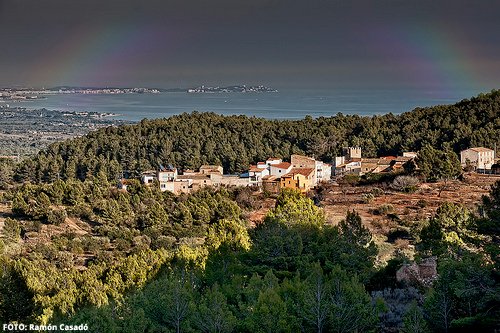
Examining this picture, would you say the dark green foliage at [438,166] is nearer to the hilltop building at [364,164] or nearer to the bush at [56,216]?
the hilltop building at [364,164]

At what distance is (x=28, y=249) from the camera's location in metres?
16.3

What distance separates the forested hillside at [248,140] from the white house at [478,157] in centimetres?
229

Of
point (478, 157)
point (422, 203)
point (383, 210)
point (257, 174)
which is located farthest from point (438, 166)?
point (257, 174)

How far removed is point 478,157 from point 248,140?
16.2 m

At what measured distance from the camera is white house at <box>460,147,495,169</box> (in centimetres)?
2854

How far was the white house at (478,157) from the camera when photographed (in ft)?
93.6

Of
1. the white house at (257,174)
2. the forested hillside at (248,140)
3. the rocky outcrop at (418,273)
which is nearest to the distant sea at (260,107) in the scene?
the forested hillside at (248,140)

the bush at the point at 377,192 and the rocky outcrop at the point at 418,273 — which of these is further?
the bush at the point at 377,192

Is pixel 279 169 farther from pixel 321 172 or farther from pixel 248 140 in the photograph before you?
pixel 248 140

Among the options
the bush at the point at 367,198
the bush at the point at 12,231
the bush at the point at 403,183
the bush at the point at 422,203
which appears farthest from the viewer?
the bush at the point at 403,183

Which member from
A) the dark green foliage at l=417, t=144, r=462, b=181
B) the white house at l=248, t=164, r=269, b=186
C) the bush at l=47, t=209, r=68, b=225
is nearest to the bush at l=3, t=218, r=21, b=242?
the bush at l=47, t=209, r=68, b=225

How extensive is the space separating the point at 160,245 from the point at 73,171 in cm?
1810

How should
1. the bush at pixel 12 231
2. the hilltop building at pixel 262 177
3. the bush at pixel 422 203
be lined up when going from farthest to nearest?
1. the hilltop building at pixel 262 177
2. the bush at pixel 422 203
3. the bush at pixel 12 231

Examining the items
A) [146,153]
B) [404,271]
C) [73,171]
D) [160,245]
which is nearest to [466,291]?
[404,271]
